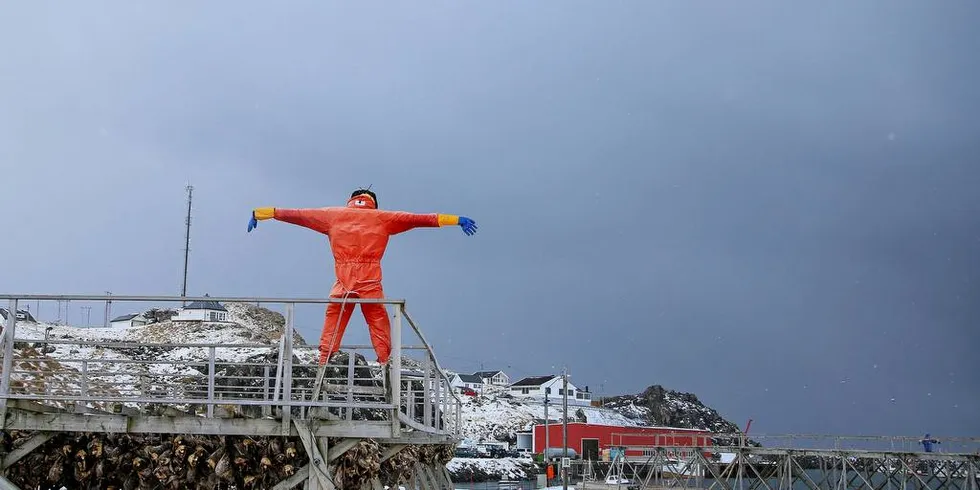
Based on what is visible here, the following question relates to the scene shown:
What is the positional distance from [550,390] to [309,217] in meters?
154

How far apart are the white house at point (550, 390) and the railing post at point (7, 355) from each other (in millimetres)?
149373

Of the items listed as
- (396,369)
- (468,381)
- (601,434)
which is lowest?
(601,434)

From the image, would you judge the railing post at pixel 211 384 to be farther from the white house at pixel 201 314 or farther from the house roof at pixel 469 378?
the house roof at pixel 469 378

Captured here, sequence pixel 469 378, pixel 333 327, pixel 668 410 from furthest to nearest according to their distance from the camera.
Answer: pixel 469 378, pixel 668 410, pixel 333 327

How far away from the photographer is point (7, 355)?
11.1m

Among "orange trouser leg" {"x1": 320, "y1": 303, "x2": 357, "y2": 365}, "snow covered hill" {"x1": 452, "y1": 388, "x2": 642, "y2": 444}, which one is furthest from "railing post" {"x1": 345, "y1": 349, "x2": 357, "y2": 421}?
"snow covered hill" {"x1": 452, "y1": 388, "x2": 642, "y2": 444}

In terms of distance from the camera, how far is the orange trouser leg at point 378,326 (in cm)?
1277

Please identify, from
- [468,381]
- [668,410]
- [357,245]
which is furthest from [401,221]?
[468,381]

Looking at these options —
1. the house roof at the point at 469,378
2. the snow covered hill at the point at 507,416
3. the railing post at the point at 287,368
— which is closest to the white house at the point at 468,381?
the house roof at the point at 469,378

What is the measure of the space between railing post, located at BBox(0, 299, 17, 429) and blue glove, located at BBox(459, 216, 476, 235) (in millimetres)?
6194

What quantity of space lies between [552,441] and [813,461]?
77853 mm

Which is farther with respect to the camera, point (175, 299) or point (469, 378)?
point (469, 378)

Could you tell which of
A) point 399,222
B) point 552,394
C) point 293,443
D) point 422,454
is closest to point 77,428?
point 293,443

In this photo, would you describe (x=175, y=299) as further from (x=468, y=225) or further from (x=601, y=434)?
(x=601, y=434)
